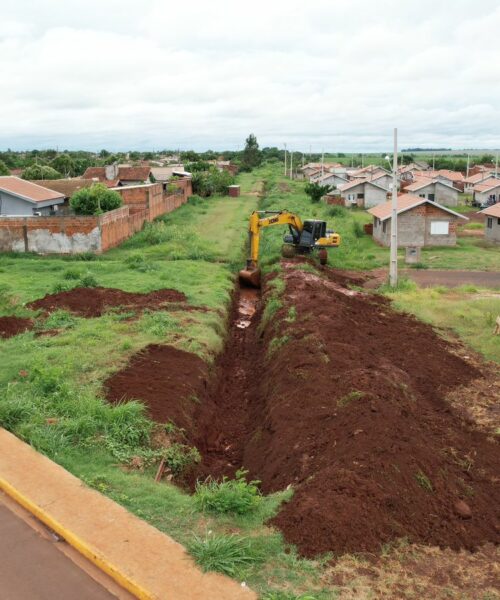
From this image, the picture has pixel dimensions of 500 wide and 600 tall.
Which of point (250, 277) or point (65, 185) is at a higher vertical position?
point (65, 185)

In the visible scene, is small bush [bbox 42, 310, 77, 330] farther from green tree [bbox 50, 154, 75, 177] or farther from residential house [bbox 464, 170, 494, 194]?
green tree [bbox 50, 154, 75, 177]

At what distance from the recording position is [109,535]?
24.1 ft

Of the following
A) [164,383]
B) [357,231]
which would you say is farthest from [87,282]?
[357,231]

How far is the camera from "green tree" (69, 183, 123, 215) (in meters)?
36.7

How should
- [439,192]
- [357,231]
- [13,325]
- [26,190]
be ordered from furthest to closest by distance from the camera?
1. [439,192]
2. [357,231]
3. [26,190]
4. [13,325]

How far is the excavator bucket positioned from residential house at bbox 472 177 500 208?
43.4m

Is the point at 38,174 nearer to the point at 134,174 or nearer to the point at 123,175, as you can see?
the point at 123,175

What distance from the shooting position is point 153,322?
17797 mm

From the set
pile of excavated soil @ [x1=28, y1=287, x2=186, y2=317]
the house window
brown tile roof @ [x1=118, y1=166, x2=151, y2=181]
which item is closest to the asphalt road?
pile of excavated soil @ [x1=28, y1=287, x2=186, y2=317]

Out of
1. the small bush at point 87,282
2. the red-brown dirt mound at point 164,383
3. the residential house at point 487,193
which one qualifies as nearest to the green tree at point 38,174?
the residential house at point 487,193

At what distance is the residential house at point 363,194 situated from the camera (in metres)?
63.0

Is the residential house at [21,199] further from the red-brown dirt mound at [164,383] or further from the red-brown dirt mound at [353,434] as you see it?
the red-brown dirt mound at [164,383]

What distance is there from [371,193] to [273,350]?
4905 centimetres

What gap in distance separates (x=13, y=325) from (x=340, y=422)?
1052cm
